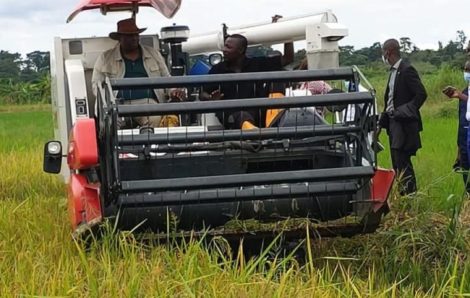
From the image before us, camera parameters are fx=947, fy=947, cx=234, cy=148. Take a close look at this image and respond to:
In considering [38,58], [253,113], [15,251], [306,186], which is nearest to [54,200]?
[253,113]

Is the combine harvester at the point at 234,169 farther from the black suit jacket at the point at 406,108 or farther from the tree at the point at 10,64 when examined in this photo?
the tree at the point at 10,64

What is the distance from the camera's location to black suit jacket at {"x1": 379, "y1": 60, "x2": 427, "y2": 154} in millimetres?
8219

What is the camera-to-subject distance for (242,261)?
4.34 meters

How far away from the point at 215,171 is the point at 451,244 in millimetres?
Result: 1523

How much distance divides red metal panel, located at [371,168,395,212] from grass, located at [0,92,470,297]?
1.30 feet

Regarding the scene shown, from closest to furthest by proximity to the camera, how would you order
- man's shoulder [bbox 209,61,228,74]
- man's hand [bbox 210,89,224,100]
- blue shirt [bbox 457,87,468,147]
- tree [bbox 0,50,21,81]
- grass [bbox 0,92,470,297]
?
grass [bbox 0,92,470,297] < man's hand [bbox 210,89,224,100] < man's shoulder [bbox 209,61,228,74] < blue shirt [bbox 457,87,468,147] < tree [bbox 0,50,21,81]

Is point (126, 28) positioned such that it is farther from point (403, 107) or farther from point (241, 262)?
point (241, 262)

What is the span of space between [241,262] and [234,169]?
4.92ft

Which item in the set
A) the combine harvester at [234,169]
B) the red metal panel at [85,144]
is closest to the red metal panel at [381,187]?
the combine harvester at [234,169]

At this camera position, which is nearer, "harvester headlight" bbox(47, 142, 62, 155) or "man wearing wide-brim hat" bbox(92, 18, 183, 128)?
"harvester headlight" bbox(47, 142, 62, 155)

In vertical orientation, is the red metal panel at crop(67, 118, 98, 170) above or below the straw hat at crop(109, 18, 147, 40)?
below

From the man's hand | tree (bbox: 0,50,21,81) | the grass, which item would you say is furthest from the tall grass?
tree (bbox: 0,50,21,81)

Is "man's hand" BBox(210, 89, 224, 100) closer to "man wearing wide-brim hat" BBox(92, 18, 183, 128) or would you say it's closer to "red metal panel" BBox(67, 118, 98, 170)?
"man wearing wide-brim hat" BBox(92, 18, 183, 128)

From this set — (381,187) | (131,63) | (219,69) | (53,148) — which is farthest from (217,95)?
(381,187)
